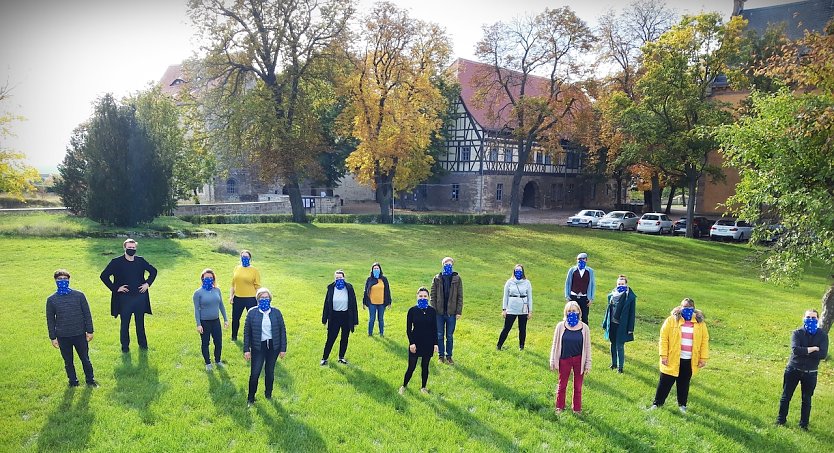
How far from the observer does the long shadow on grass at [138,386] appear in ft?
23.6

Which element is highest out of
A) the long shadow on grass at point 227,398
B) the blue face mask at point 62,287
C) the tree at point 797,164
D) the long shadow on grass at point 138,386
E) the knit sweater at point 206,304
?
the tree at point 797,164

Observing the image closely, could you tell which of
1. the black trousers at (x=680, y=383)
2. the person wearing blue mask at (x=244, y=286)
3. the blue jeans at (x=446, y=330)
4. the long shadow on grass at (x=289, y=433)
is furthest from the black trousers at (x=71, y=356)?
the black trousers at (x=680, y=383)

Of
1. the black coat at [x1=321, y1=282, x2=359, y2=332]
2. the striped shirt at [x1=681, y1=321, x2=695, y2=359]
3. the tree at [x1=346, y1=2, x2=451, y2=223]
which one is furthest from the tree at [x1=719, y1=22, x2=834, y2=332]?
the tree at [x1=346, y1=2, x2=451, y2=223]

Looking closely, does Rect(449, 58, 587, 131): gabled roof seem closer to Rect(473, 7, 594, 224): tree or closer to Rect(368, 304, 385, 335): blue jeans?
Rect(473, 7, 594, 224): tree

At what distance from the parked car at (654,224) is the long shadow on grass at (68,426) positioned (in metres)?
36.7

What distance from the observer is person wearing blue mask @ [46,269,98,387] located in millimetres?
7691

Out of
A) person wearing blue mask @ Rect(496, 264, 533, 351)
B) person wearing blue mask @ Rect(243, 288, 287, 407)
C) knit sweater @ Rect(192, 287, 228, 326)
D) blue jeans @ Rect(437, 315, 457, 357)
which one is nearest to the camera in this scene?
person wearing blue mask @ Rect(243, 288, 287, 407)

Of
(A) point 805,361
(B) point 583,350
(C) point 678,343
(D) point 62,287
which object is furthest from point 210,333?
(A) point 805,361

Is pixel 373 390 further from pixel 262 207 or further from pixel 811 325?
pixel 262 207

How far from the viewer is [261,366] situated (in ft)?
24.9

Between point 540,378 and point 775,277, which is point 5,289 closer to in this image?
point 540,378

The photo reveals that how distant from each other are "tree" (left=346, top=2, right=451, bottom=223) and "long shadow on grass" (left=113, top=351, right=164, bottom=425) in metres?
25.7

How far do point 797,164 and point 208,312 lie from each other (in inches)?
501

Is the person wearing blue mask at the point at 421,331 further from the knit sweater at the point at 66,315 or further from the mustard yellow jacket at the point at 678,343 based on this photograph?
the knit sweater at the point at 66,315
